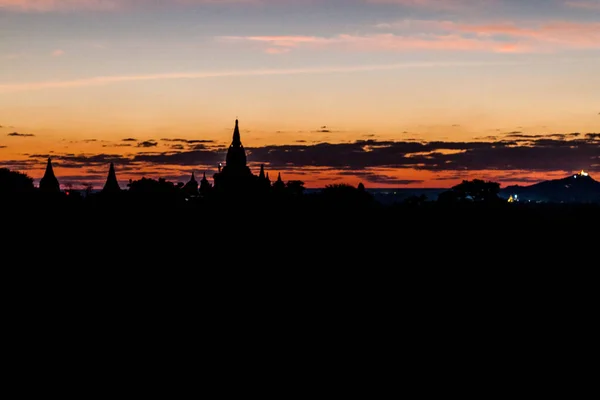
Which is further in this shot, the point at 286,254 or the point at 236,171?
the point at 236,171

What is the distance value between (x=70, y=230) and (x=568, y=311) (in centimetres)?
5027

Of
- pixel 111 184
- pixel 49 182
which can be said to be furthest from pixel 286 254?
pixel 111 184

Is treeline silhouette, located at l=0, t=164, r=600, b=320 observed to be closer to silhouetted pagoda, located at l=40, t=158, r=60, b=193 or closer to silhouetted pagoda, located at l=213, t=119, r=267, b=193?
silhouetted pagoda, located at l=40, t=158, r=60, b=193

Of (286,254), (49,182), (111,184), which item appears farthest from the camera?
(111,184)

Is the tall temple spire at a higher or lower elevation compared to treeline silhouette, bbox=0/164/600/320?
higher

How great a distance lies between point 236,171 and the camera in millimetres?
177250

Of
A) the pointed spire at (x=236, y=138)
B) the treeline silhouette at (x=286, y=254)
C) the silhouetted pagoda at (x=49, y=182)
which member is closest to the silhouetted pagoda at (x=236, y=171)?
the pointed spire at (x=236, y=138)

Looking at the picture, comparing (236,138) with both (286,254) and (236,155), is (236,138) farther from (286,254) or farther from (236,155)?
(286,254)

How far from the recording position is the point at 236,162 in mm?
179500

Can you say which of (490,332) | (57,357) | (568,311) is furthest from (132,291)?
(568,311)

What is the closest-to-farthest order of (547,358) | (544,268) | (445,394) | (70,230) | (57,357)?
1. (445,394)
2. (57,357)
3. (547,358)
4. (544,268)
5. (70,230)

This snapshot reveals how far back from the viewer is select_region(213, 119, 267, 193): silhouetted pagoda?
17368 cm

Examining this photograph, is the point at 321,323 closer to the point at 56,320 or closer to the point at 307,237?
the point at 56,320

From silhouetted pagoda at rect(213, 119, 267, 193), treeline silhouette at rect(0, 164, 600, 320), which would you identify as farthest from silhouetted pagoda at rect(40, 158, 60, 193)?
silhouetted pagoda at rect(213, 119, 267, 193)
